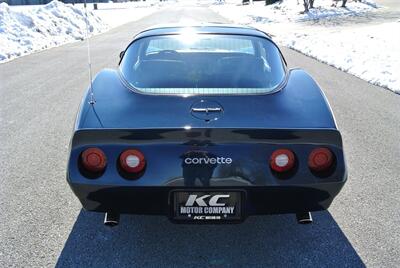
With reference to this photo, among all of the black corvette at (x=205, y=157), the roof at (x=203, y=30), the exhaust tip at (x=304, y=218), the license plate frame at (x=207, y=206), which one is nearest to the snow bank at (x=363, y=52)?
the roof at (x=203, y=30)

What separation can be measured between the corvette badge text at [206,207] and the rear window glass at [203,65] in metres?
0.74

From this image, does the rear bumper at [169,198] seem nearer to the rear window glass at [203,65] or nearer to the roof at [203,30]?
the rear window glass at [203,65]

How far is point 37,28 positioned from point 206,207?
1658cm

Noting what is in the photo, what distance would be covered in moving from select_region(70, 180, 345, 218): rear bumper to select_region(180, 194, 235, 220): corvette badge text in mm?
67

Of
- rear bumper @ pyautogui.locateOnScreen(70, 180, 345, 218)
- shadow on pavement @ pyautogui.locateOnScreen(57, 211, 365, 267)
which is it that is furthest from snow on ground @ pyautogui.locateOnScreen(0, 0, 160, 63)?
rear bumper @ pyautogui.locateOnScreen(70, 180, 345, 218)

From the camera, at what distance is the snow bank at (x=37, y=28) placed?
45.5 ft

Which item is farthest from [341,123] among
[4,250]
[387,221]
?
[4,250]

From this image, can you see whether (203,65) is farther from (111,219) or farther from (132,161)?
(111,219)

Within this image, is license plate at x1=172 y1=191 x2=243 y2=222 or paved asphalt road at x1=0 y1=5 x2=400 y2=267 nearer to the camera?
license plate at x1=172 y1=191 x2=243 y2=222

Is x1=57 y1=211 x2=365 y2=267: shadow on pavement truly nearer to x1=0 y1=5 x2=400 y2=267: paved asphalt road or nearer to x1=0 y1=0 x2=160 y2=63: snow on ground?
x1=0 y1=5 x2=400 y2=267: paved asphalt road

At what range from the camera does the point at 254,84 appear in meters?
3.02

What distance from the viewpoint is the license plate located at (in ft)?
8.12

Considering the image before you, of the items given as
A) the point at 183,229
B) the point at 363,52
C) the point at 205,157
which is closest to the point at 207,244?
the point at 183,229

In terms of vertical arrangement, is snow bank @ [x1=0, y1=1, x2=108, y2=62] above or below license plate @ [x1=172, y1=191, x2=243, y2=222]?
below
